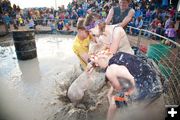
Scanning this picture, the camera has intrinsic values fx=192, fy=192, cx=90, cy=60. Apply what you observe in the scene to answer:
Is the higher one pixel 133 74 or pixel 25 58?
pixel 133 74

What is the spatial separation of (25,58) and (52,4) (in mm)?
13544

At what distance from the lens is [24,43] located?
6.21 metres

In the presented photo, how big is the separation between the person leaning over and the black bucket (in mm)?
3451

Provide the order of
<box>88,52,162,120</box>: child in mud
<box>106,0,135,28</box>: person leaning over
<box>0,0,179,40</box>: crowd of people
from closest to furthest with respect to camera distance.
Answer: <box>88,52,162,120</box>: child in mud < <box>106,0,135,28</box>: person leaning over < <box>0,0,179,40</box>: crowd of people

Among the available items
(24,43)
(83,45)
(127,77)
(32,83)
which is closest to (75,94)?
(83,45)

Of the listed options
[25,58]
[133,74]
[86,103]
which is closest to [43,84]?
[86,103]

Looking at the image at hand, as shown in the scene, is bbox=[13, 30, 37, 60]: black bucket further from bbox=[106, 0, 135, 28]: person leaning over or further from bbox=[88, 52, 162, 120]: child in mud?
bbox=[88, 52, 162, 120]: child in mud

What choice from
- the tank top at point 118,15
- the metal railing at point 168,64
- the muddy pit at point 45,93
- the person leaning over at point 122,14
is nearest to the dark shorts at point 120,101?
the muddy pit at point 45,93

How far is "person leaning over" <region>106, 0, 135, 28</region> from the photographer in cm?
352

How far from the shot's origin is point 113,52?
90.7 inches

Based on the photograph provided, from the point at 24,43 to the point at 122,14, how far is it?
3775 millimetres

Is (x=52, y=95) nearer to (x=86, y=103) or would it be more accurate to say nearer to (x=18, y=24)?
(x=86, y=103)

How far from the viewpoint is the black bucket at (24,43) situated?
6.14 meters

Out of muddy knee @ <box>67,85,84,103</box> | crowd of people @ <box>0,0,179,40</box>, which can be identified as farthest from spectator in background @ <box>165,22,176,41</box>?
muddy knee @ <box>67,85,84,103</box>
